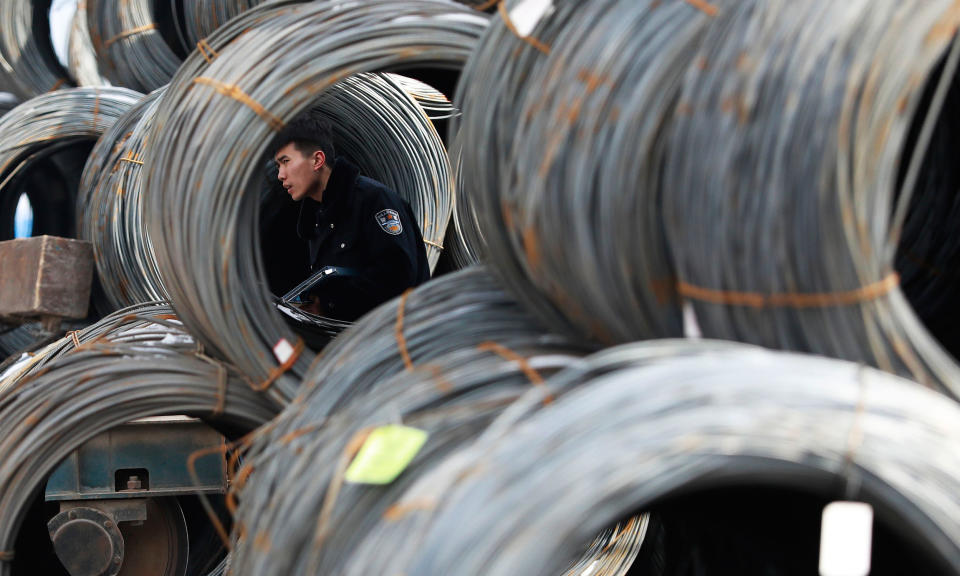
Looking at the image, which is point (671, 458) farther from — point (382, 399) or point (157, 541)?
point (157, 541)

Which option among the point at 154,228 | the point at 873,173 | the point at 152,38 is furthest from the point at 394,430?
the point at 152,38

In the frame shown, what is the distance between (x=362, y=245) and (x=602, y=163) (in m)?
1.37

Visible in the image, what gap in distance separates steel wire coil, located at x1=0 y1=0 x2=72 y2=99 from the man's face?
1515 mm

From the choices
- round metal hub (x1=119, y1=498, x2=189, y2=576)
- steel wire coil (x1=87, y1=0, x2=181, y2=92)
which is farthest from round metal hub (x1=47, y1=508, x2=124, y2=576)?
steel wire coil (x1=87, y1=0, x2=181, y2=92)

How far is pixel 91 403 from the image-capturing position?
6.71 feet

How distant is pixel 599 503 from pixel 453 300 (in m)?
0.63

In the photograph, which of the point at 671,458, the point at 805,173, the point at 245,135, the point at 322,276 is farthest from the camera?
the point at 322,276

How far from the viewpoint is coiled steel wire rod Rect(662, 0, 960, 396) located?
1369 mm

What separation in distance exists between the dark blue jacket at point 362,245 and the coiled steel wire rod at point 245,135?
652 millimetres

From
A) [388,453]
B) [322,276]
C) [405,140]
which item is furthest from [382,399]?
[405,140]

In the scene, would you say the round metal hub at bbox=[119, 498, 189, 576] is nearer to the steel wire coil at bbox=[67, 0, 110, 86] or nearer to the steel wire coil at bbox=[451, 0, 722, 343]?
the steel wire coil at bbox=[451, 0, 722, 343]

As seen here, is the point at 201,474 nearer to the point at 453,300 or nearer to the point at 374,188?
the point at 374,188

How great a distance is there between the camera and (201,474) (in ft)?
8.46

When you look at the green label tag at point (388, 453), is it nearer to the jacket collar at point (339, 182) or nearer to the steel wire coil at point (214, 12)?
the jacket collar at point (339, 182)
